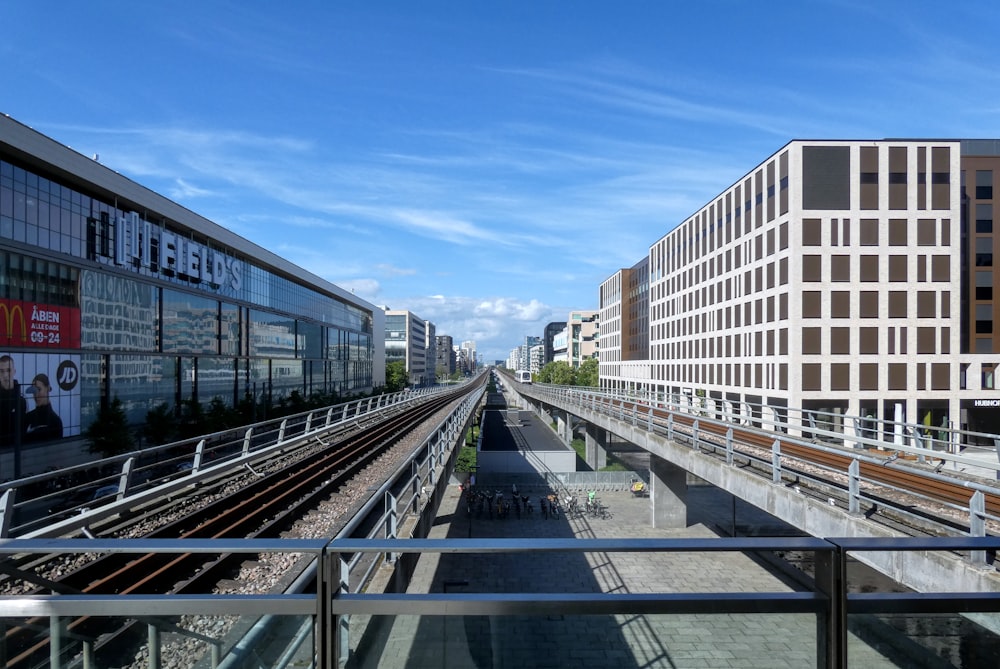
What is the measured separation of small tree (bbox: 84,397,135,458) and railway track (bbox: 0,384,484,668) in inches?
534

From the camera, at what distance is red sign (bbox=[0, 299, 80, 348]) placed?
83.8ft

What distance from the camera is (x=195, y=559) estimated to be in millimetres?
8320

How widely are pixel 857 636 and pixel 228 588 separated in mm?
6886

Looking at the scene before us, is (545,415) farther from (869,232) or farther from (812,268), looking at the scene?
(869,232)

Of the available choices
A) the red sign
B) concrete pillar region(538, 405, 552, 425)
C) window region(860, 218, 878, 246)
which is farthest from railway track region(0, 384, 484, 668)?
concrete pillar region(538, 405, 552, 425)

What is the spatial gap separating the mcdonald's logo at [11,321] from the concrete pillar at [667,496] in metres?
29.4

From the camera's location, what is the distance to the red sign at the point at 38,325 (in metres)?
25.5

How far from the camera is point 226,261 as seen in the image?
4738cm

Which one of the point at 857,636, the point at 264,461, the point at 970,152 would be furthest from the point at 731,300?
the point at 857,636

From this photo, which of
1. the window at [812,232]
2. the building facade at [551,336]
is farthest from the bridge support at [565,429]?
the building facade at [551,336]

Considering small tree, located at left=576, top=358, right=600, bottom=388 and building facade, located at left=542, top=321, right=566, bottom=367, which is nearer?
small tree, located at left=576, top=358, right=600, bottom=388

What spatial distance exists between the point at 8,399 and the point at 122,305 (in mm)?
8769

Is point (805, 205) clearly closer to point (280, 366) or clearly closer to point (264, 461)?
point (264, 461)

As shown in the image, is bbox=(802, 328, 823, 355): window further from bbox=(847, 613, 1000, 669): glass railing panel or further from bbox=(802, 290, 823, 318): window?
bbox=(847, 613, 1000, 669): glass railing panel
